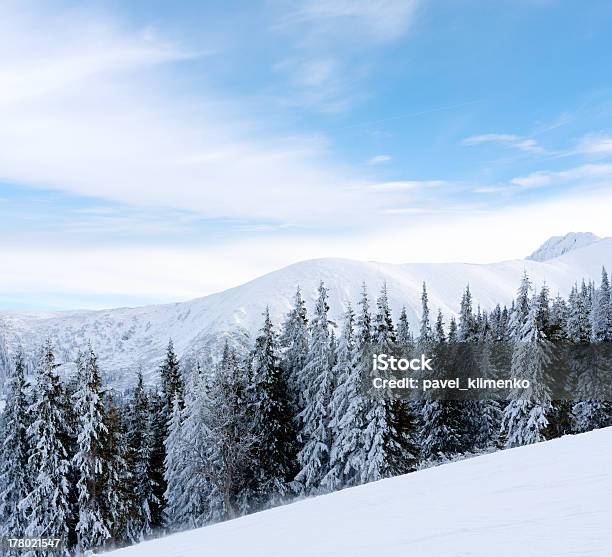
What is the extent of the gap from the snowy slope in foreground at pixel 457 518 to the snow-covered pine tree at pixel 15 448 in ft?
76.9

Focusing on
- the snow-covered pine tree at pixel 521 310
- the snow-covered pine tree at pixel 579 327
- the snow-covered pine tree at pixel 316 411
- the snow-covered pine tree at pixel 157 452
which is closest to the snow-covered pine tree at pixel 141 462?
the snow-covered pine tree at pixel 157 452

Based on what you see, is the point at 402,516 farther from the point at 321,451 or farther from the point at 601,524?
the point at 321,451

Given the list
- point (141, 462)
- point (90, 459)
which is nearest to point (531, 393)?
point (141, 462)

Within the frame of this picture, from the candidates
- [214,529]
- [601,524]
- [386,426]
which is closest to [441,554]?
[601,524]

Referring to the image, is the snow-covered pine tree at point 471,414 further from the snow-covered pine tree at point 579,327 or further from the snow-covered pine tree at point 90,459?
the snow-covered pine tree at point 90,459

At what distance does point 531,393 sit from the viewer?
35969 mm

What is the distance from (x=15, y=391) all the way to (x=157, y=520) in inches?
526

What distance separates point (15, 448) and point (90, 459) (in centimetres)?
685

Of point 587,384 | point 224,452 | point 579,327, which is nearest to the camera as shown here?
point 224,452

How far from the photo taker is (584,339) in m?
46.5

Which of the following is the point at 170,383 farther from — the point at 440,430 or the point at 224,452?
the point at 440,430

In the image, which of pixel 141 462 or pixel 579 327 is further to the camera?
pixel 579 327

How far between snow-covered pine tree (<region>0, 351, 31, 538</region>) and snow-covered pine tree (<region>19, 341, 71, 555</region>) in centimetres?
335

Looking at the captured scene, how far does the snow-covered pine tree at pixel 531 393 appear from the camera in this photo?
35.2 metres
